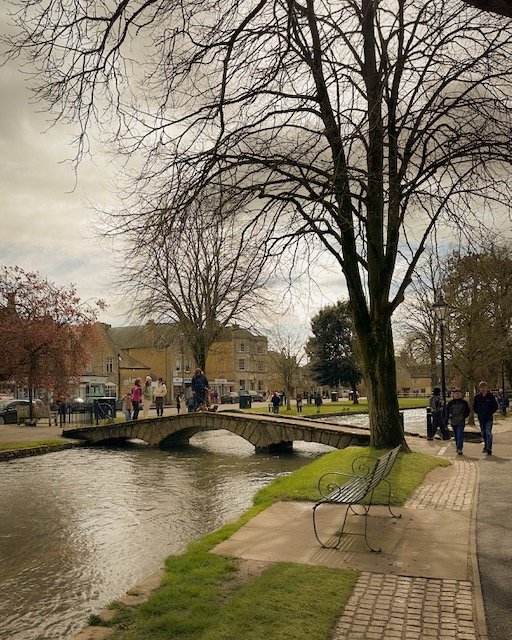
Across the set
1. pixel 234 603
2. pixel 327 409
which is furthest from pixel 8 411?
pixel 234 603

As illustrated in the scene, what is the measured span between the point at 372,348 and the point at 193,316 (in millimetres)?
25276

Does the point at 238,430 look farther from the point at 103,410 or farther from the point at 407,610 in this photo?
the point at 407,610

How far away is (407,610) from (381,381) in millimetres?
9483

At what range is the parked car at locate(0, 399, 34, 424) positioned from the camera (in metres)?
35.8

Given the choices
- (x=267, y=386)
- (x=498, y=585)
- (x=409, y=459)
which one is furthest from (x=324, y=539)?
(x=267, y=386)

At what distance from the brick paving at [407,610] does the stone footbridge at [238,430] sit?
1393 centimetres

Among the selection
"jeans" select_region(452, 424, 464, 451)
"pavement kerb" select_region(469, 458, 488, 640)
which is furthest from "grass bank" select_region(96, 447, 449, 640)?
"jeans" select_region(452, 424, 464, 451)

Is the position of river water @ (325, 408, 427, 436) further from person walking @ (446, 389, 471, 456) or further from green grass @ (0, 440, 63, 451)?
green grass @ (0, 440, 63, 451)

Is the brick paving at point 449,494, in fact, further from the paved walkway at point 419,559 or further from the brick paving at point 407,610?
the brick paving at point 407,610

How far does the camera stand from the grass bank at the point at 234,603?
494 centimetres

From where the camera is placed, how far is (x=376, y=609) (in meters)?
5.41

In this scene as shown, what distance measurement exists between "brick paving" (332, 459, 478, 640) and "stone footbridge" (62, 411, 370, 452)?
13.9 metres

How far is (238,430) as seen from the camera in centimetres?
2483

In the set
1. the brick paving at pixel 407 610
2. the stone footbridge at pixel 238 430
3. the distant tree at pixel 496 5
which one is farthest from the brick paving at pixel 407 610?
the stone footbridge at pixel 238 430
